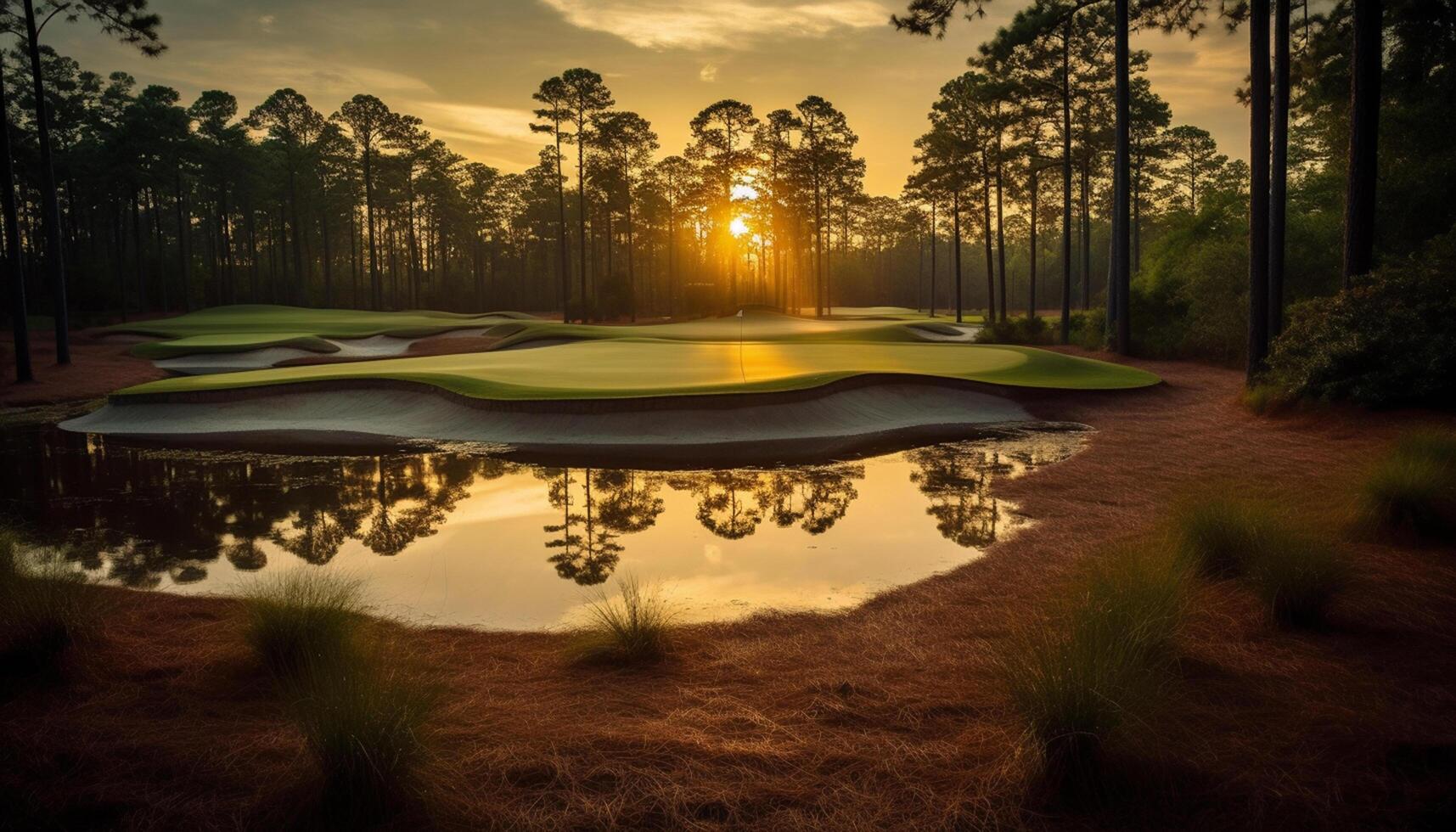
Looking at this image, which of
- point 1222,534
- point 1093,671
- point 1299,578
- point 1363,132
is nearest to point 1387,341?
point 1363,132

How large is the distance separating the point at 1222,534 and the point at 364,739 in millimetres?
7060

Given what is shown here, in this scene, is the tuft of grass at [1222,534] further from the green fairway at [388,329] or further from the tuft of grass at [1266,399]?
the green fairway at [388,329]

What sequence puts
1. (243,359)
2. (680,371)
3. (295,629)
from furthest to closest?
(243,359) → (680,371) → (295,629)

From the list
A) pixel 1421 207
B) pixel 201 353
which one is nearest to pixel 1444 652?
pixel 1421 207

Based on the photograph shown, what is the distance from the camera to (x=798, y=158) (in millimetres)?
57938

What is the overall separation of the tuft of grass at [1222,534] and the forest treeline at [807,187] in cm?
1240

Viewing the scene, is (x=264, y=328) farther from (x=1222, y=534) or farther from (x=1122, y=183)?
(x=1222, y=534)

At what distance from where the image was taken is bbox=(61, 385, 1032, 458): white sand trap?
16.0 metres

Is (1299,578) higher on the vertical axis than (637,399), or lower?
lower

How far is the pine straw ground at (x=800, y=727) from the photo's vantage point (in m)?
3.83

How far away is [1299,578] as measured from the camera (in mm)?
6043

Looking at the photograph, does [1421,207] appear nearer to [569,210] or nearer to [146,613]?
[146,613]

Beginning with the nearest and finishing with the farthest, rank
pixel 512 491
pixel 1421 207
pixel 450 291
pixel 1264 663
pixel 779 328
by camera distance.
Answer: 1. pixel 1264 663
2. pixel 512 491
3. pixel 1421 207
4. pixel 779 328
5. pixel 450 291

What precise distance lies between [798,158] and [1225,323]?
120ft
